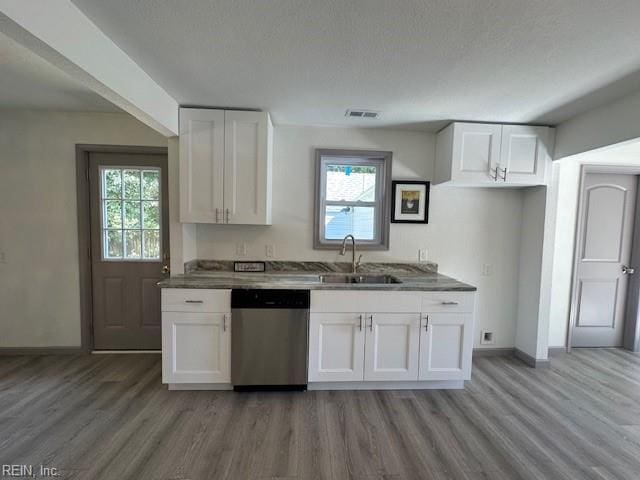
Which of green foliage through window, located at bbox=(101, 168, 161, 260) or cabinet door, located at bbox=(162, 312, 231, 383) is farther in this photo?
green foliage through window, located at bbox=(101, 168, 161, 260)

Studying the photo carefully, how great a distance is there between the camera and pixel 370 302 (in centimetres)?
235

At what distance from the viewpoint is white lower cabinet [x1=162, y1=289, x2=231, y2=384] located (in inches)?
89.6

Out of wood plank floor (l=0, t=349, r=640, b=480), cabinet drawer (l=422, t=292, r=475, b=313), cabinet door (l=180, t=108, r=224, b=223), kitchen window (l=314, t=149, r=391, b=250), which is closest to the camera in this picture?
wood plank floor (l=0, t=349, r=640, b=480)

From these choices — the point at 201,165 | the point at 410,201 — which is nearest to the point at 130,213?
the point at 201,165

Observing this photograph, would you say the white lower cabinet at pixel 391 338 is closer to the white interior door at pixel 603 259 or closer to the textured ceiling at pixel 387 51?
the textured ceiling at pixel 387 51

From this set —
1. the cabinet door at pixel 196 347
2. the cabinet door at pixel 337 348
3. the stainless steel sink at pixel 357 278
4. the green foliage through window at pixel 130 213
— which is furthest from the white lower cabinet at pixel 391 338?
the green foliage through window at pixel 130 213

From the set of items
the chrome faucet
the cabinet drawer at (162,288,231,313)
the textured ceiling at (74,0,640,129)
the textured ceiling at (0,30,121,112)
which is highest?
the textured ceiling at (0,30,121,112)

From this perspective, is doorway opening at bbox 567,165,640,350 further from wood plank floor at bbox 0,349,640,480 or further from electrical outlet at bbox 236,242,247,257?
electrical outlet at bbox 236,242,247,257

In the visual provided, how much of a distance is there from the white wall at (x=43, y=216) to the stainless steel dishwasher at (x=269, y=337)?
6.09 ft

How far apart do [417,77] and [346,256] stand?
5.62 ft

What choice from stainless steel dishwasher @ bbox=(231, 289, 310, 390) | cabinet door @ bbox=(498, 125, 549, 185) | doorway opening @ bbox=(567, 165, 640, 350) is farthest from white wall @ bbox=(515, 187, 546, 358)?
stainless steel dishwasher @ bbox=(231, 289, 310, 390)

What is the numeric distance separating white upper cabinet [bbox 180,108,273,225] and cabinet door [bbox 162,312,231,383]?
2.77ft

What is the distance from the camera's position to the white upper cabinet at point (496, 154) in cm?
263

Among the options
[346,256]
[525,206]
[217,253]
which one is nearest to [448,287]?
[346,256]
